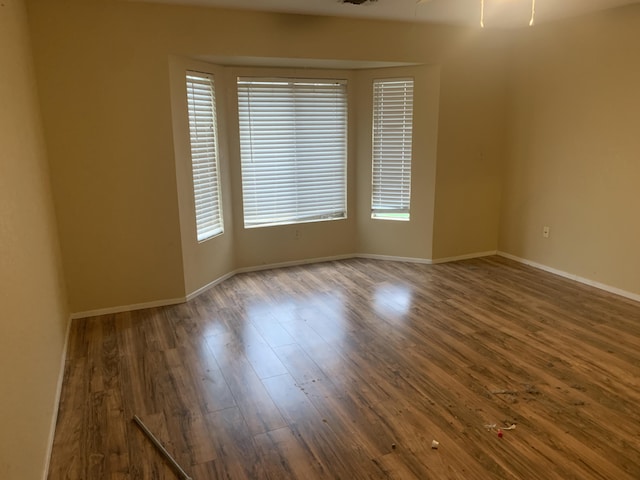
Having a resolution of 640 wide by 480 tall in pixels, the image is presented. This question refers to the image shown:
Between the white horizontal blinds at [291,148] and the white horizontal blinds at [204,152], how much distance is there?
1.19 feet

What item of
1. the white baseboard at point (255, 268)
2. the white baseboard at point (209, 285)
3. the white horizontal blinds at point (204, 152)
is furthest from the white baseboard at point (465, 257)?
the white horizontal blinds at point (204, 152)

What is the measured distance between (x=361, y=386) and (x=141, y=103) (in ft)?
9.40

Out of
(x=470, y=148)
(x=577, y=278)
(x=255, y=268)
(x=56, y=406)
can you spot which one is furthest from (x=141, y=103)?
(x=577, y=278)

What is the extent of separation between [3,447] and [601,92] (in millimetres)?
5036

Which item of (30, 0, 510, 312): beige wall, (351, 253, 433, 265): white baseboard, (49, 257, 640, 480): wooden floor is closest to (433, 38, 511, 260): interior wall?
(30, 0, 510, 312): beige wall

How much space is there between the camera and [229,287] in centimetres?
A: 462

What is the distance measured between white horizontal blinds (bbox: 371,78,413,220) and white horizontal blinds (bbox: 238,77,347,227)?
383 mm

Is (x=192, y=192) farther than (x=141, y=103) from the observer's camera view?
Yes

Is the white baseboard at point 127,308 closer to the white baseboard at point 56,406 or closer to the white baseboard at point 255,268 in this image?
the white baseboard at point 255,268

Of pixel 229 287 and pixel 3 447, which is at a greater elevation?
pixel 3 447

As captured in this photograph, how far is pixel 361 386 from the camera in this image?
2.81 metres

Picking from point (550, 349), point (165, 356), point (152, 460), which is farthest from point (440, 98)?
point (152, 460)

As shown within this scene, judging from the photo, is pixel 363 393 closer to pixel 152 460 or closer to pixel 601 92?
pixel 152 460

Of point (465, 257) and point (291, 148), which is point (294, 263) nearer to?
point (291, 148)
